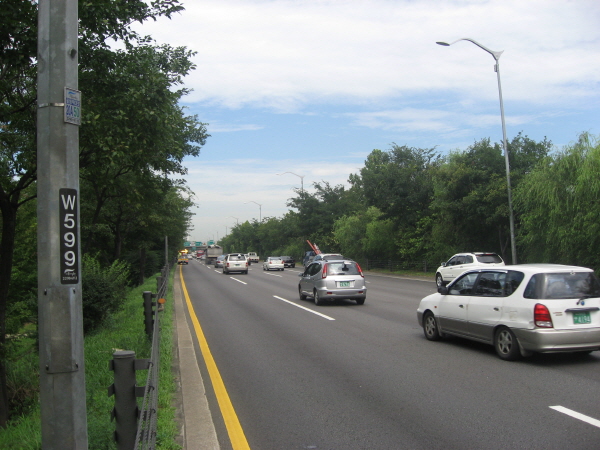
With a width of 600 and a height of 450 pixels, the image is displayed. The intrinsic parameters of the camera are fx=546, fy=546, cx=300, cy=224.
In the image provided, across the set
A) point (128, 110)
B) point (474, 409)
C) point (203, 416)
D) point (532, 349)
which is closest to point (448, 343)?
point (532, 349)

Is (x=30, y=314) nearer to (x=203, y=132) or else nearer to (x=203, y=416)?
(x=203, y=132)

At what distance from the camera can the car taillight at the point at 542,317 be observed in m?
8.13

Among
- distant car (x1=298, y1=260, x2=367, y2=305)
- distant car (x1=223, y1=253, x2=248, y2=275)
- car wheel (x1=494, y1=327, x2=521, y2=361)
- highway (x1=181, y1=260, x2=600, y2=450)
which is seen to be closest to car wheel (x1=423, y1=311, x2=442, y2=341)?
highway (x1=181, y1=260, x2=600, y2=450)

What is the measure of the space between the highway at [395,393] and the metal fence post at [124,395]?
5.05ft

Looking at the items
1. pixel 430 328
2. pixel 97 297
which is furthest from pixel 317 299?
pixel 430 328

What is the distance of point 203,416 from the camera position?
6.29 meters

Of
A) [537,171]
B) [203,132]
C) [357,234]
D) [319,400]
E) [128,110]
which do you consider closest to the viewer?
[319,400]

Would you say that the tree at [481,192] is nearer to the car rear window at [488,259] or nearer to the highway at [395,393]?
the car rear window at [488,259]

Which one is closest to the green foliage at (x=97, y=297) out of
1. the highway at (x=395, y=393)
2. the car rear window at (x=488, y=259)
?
the highway at (x=395, y=393)

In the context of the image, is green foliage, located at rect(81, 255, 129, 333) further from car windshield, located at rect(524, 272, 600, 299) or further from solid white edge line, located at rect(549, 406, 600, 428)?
solid white edge line, located at rect(549, 406, 600, 428)

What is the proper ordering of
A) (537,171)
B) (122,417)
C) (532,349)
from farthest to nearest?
(537,171) → (532,349) → (122,417)

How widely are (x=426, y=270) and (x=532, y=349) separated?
31.1 meters

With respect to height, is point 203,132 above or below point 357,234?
above

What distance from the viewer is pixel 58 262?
346 cm
